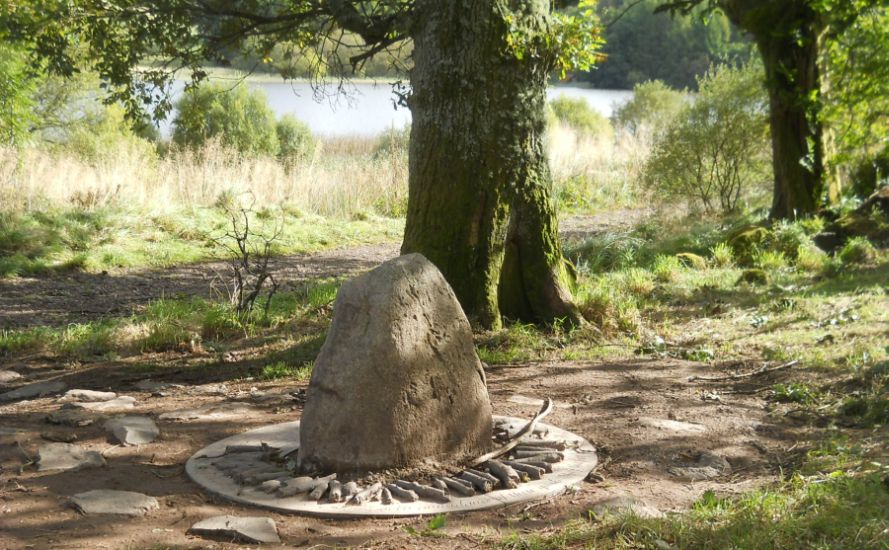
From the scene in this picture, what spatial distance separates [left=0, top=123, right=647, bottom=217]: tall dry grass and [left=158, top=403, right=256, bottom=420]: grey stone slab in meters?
9.03

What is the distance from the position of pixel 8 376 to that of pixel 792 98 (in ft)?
37.4

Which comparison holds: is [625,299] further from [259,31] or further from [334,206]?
[334,206]

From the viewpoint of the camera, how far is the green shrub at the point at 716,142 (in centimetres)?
1647

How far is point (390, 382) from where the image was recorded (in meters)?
4.62

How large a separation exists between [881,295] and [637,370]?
11.4 ft

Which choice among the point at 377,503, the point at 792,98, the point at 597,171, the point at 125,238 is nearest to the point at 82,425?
the point at 377,503

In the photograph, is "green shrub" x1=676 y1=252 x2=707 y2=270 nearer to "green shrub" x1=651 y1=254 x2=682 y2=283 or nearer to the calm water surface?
"green shrub" x1=651 y1=254 x2=682 y2=283

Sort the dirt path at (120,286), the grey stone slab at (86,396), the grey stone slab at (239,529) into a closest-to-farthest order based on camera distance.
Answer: the grey stone slab at (239,529) → the grey stone slab at (86,396) → the dirt path at (120,286)

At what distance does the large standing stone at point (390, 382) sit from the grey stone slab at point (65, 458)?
3.76ft

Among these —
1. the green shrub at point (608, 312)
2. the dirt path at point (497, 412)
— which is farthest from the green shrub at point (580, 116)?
the dirt path at point (497, 412)

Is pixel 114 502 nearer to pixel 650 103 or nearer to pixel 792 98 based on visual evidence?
pixel 792 98

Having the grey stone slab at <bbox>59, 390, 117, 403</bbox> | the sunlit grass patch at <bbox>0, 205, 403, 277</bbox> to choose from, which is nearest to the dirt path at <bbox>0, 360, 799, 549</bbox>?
the grey stone slab at <bbox>59, 390, 117, 403</bbox>

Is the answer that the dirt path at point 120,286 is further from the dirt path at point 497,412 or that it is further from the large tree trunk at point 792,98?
the large tree trunk at point 792,98

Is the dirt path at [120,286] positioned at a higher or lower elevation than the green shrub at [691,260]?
lower
